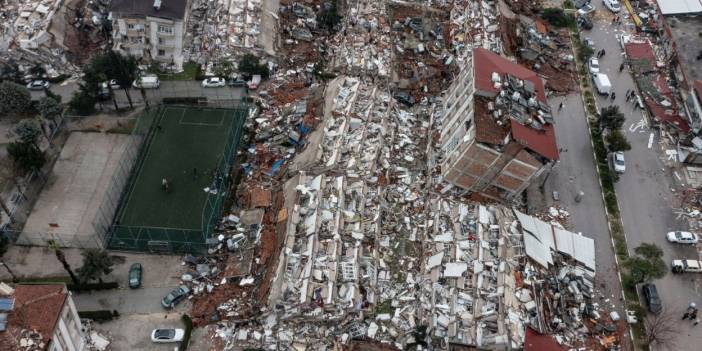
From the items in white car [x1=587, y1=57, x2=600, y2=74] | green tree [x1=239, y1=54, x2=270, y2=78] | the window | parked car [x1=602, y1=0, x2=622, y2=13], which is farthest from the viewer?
parked car [x1=602, y1=0, x2=622, y2=13]

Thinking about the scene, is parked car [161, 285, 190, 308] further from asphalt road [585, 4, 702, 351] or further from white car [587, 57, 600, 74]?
white car [587, 57, 600, 74]

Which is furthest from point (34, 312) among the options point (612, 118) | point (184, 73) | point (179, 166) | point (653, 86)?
point (653, 86)

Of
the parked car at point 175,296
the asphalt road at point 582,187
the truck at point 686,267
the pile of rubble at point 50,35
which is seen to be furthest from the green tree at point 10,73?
the truck at point 686,267

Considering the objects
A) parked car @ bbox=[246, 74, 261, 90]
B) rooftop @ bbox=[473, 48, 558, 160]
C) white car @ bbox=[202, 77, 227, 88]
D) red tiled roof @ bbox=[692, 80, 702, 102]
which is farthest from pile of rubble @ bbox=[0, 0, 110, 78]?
red tiled roof @ bbox=[692, 80, 702, 102]

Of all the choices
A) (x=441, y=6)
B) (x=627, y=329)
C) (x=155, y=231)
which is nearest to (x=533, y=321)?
(x=627, y=329)

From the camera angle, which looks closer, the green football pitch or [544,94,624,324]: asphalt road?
[544,94,624,324]: asphalt road

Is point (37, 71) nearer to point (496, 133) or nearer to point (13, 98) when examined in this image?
point (13, 98)
